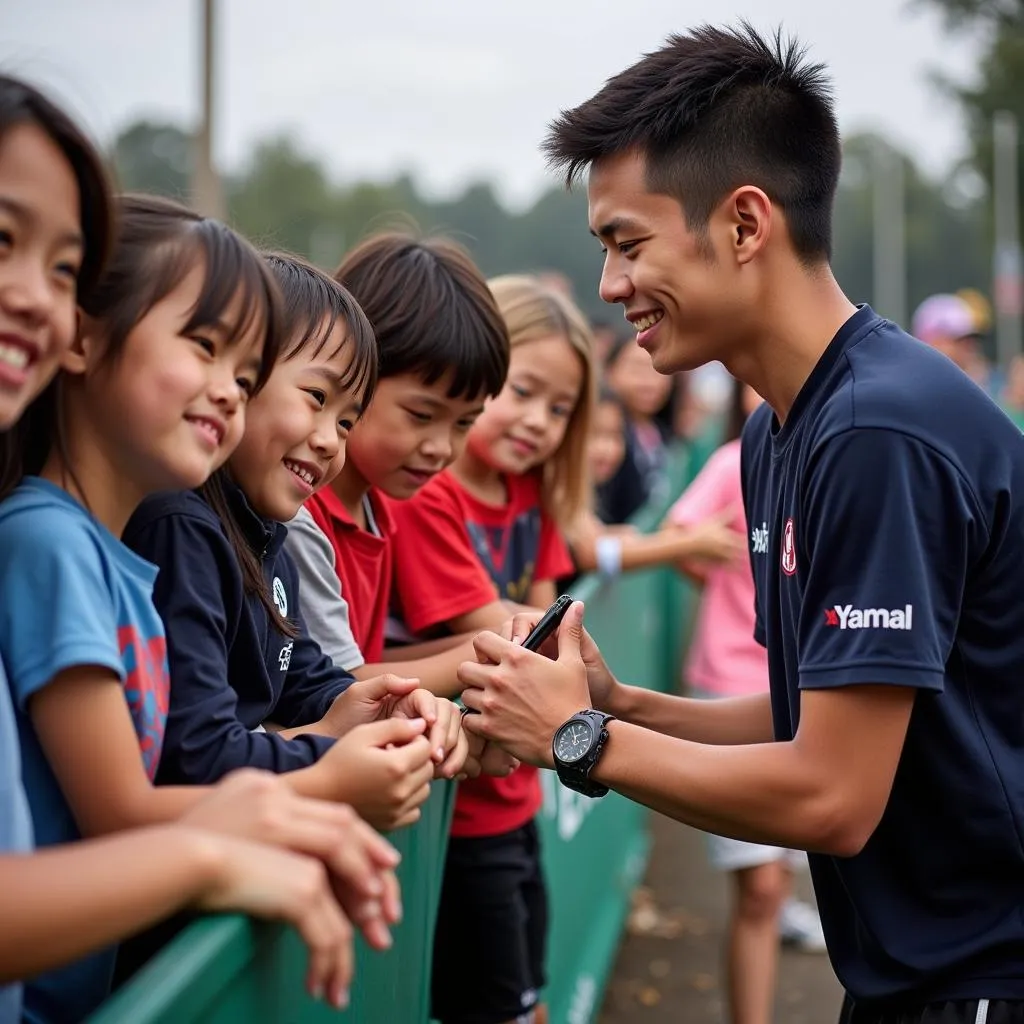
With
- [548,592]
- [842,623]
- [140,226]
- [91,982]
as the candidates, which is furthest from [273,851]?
[548,592]

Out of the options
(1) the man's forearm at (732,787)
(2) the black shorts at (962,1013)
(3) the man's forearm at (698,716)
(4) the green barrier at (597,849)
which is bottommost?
(4) the green barrier at (597,849)

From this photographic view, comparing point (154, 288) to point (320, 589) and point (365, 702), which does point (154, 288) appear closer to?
point (365, 702)

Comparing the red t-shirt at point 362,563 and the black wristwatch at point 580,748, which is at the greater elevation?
the red t-shirt at point 362,563

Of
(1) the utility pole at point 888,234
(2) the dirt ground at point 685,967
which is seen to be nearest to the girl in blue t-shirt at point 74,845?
(2) the dirt ground at point 685,967

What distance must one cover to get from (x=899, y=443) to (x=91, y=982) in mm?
1514

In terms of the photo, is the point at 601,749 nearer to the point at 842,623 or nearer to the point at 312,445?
the point at 842,623

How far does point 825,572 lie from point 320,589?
41.1 inches

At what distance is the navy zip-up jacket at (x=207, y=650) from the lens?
1.97 m

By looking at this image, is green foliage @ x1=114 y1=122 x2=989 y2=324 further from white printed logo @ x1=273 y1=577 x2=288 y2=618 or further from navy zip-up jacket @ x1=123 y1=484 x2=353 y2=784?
navy zip-up jacket @ x1=123 y1=484 x2=353 y2=784

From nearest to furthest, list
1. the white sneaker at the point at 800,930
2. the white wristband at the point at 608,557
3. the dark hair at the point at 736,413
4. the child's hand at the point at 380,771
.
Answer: the child's hand at the point at 380,771 < the white wristband at the point at 608,557 < the white sneaker at the point at 800,930 < the dark hair at the point at 736,413

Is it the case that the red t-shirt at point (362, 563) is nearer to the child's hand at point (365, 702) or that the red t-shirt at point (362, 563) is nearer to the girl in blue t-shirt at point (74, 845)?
the child's hand at point (365, 702)

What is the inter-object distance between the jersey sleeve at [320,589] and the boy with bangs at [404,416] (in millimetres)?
60

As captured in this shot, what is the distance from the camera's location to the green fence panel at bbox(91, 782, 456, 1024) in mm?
1389

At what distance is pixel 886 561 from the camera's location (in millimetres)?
2254
